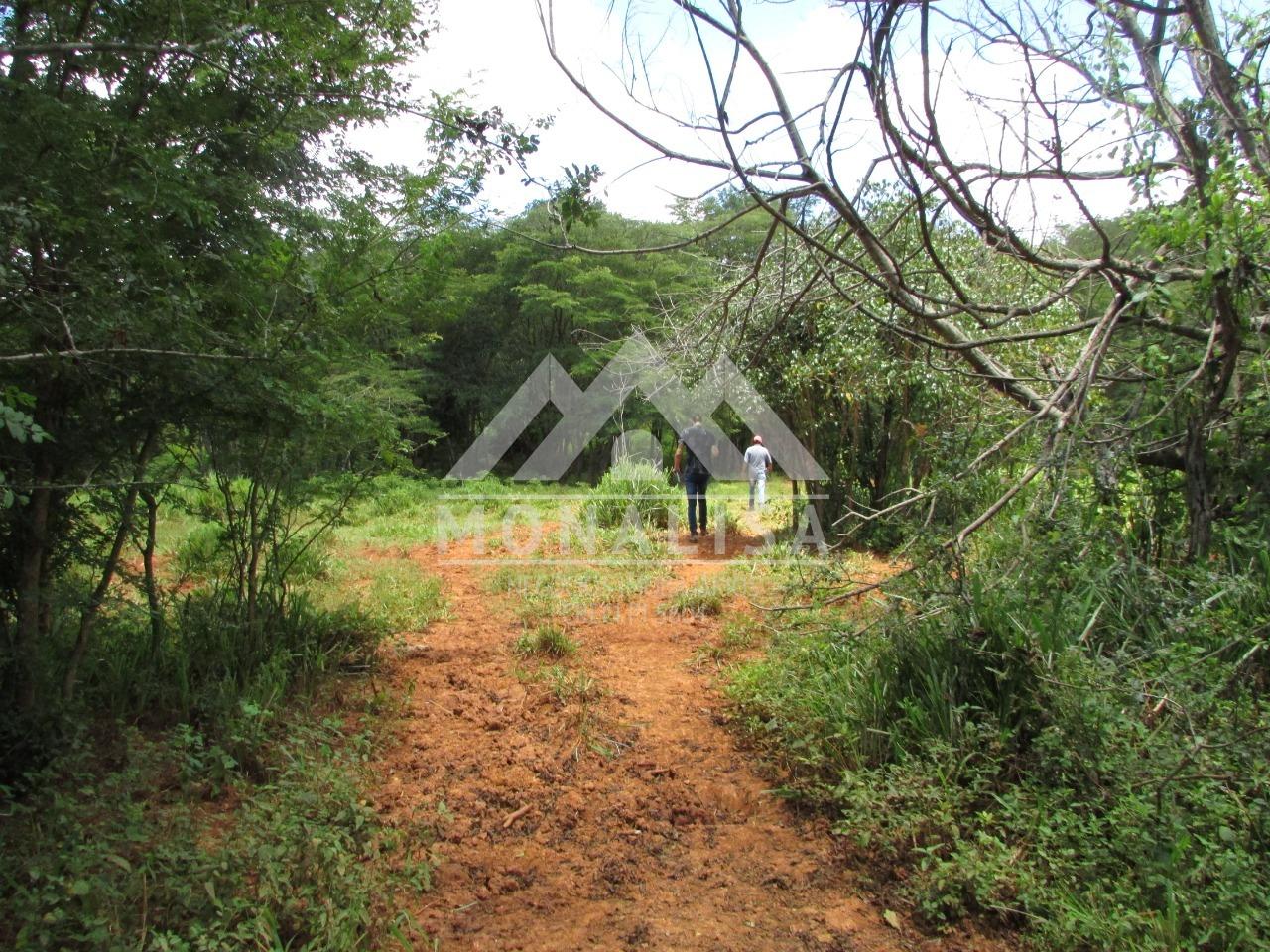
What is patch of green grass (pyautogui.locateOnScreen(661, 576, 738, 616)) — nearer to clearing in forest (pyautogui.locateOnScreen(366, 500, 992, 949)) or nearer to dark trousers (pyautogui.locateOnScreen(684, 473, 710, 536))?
clearing in forest (pyautogui.locateOnScreen(366, 500, 992, 949))

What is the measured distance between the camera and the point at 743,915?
2.57 meters

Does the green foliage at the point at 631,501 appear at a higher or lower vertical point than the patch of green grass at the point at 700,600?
higher

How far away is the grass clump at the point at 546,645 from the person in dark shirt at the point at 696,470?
15.4 feet

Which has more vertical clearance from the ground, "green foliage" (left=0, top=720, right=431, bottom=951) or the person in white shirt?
the person in white shirt

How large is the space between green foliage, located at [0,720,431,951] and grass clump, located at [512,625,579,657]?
204cm

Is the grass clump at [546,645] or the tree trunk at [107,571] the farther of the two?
the grass clump at [546,645]

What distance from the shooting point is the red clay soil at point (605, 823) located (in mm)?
2510

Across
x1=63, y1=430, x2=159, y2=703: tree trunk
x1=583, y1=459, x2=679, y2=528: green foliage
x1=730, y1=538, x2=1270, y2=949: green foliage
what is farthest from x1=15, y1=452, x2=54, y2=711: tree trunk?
x1=583, y1=459, x2=679, y2=528: green foliage

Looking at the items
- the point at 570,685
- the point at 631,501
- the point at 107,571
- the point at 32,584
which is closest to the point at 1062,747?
the point at 570,685

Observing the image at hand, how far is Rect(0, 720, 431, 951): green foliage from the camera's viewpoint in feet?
6.99

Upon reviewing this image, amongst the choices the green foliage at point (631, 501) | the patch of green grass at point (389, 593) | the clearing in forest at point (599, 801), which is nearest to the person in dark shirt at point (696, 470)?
the green foliage at point (631, 501)

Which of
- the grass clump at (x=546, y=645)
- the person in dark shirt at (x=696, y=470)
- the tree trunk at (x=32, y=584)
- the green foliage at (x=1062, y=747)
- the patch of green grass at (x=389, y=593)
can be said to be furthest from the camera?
the person in dark shirt at (x=696, y=470)

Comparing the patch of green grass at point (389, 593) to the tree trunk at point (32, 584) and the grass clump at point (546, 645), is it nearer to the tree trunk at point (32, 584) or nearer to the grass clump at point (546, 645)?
the grass clump at point (546, 645)

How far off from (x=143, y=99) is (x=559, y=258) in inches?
614
